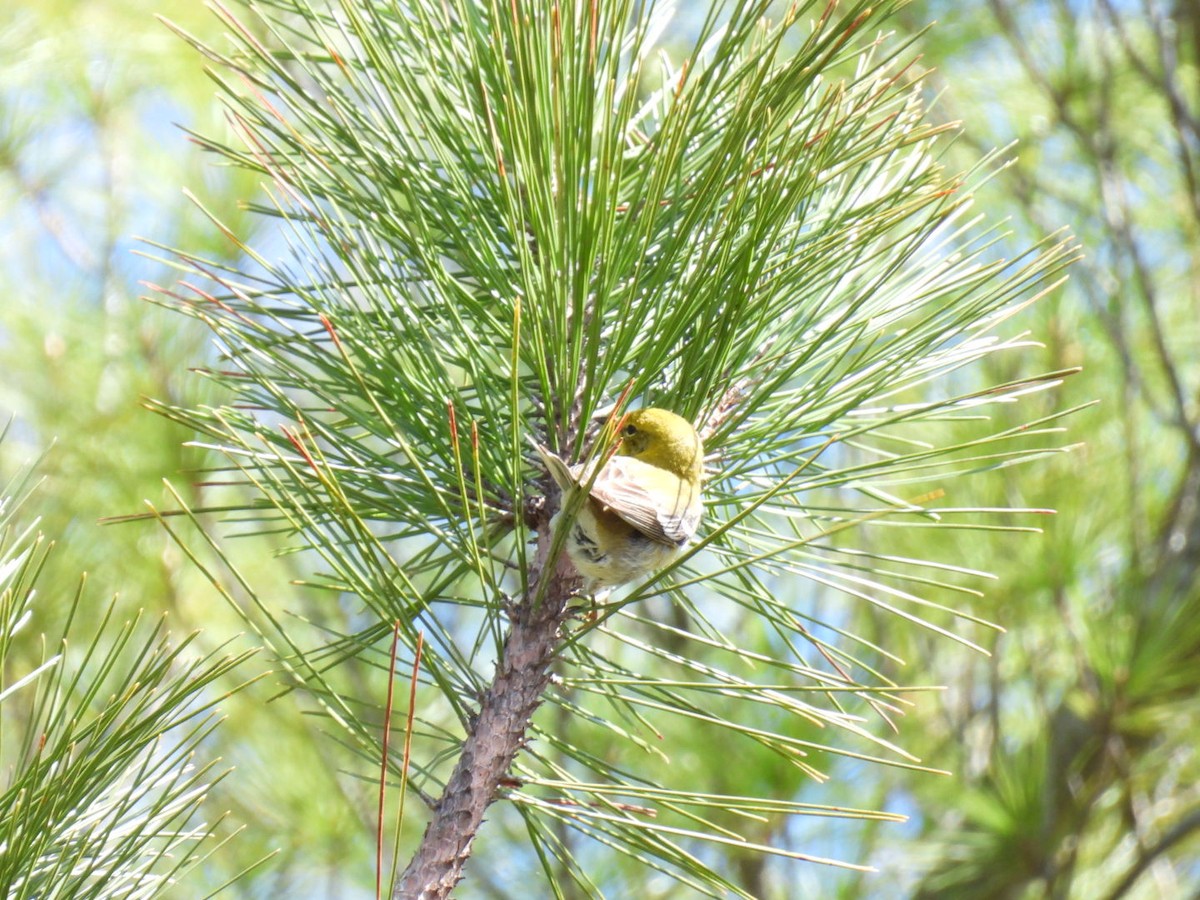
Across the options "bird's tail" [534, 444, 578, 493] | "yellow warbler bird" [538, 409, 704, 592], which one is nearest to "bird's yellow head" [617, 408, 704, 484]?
"yellow warbler bird" [538, 409, 704, 592]

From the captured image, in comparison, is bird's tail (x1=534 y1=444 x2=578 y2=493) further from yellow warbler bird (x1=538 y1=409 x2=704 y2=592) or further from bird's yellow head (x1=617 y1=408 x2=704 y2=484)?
bird's yellow head (x1=617 y1=408 x2=704 y2=484)

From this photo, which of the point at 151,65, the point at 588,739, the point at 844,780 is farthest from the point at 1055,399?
the point at 151,65

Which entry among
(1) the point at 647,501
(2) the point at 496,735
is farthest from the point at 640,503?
(2) the point at 496,735

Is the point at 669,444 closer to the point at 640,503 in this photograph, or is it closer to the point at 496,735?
the point at 640,503

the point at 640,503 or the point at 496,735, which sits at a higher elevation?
the point at 640,503

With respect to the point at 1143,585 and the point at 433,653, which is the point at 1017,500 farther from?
the point at 433,653

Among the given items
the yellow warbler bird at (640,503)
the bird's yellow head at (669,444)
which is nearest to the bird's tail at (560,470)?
the yellow warbler bird at (640,503)

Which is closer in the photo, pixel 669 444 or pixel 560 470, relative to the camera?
pixel 560 470
